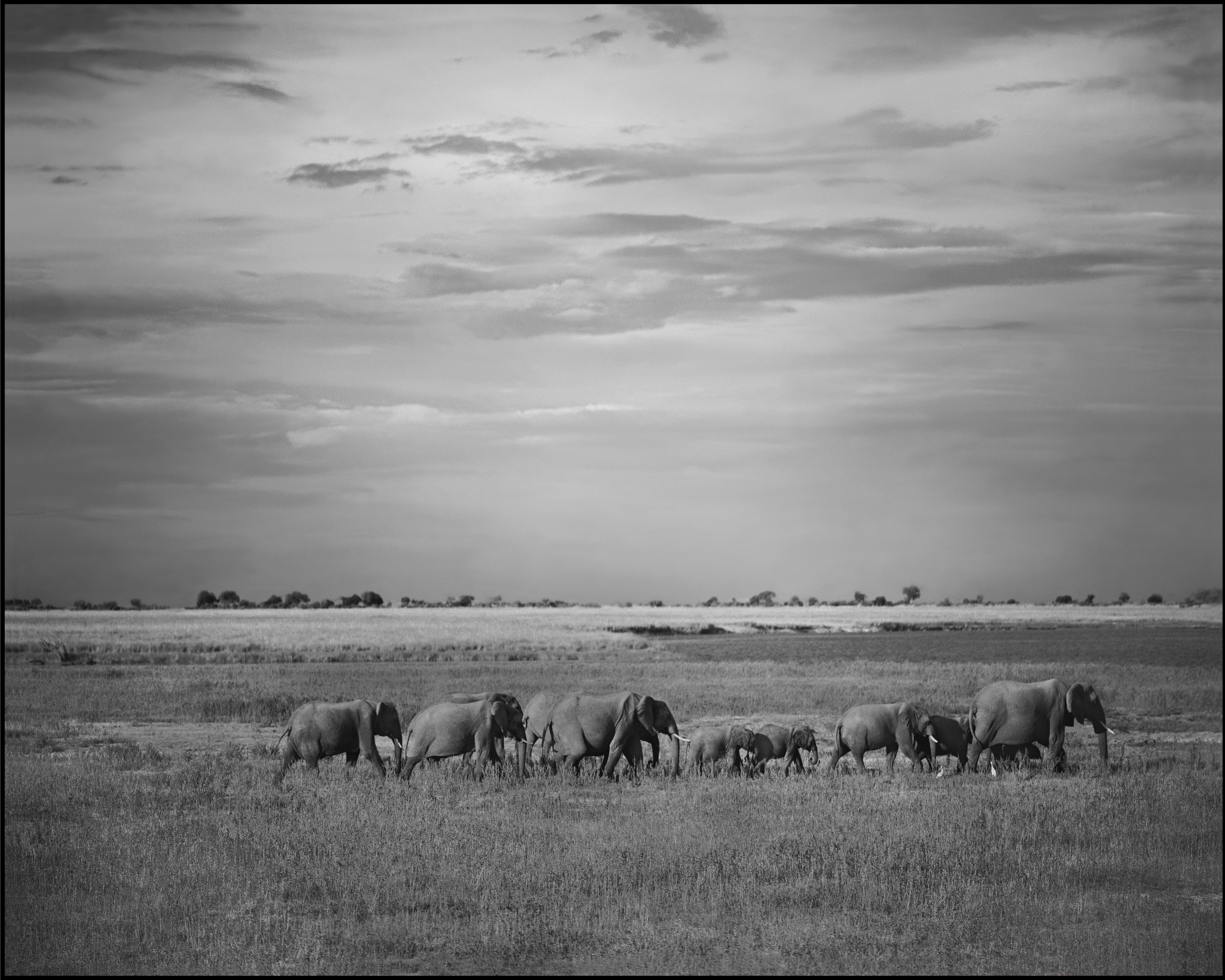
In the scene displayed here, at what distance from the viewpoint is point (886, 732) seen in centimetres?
2411

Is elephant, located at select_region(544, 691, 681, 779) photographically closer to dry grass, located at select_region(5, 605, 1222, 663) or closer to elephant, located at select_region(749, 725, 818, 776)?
elephant, located at select_region(749, 725, 818, 776)

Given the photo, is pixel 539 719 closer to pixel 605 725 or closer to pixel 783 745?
pixel 605 725

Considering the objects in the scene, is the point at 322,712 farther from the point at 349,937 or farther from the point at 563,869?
the point at 349,937

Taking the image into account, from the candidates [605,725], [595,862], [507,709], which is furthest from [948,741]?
[595,862]

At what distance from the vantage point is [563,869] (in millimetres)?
15008

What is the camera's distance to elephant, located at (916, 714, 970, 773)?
23953 millimetres

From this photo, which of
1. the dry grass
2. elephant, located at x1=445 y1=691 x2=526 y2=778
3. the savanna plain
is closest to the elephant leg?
the savanna plain

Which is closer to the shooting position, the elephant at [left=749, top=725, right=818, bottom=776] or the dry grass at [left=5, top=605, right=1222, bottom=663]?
the elephant at [left=749, top=725, right=818, bottom=776]

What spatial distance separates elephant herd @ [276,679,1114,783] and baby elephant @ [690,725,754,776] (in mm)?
21

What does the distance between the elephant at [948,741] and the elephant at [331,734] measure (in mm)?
10015

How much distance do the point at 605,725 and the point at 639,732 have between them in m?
0.64

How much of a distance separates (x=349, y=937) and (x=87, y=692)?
101 feet

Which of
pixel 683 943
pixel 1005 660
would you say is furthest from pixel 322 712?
pixel 1005 660

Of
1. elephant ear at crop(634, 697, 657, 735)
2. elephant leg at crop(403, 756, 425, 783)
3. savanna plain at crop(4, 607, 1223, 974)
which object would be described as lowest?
savanna plain at crop(4, 607, 1223, 974)
